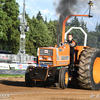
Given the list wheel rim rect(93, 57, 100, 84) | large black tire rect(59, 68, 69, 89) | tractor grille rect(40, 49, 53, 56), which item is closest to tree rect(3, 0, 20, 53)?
wheel rim rect(93, 57, 100, 84)

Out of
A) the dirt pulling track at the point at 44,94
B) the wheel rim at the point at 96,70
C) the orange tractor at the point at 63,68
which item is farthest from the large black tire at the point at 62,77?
the wheel rim at the point at 96,70

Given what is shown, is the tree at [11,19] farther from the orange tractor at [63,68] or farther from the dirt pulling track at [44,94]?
the dirt pulling track at [44,94]

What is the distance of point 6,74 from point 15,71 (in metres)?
0.91

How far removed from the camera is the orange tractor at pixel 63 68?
10.0m

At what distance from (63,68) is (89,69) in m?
1.09

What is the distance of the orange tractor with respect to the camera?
10.0 m

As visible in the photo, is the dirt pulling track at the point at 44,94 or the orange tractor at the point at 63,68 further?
the orange tractor at the point at 63,68

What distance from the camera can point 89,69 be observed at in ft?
33.9

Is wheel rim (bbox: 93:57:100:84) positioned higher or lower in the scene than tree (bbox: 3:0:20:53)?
lower

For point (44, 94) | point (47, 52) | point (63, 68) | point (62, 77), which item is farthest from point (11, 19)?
point (44, 94)

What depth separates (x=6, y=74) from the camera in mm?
20781

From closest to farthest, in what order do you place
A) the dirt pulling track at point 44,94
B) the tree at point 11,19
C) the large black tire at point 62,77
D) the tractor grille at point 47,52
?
1. the dirt pulling track at point 44,94
2. the large black tire at point 62,77
3. the tractor grille at point 47,52
4. the tree at point 11,19

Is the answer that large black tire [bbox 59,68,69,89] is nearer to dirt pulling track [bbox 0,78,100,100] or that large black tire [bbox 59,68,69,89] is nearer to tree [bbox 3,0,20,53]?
dirt pulling track [bbox 0,78,100,100]

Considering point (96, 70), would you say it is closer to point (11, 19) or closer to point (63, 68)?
point (63, 68)
